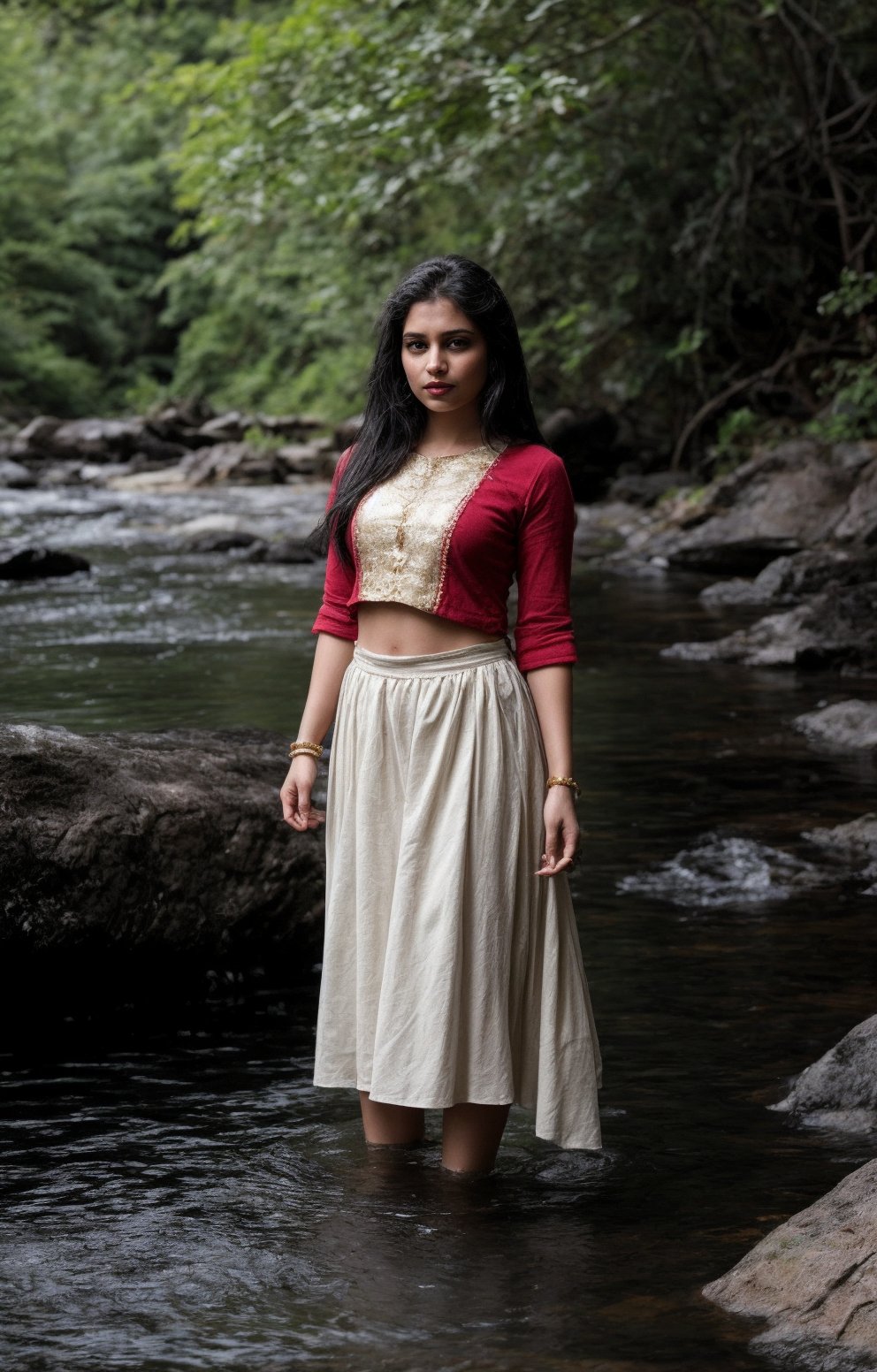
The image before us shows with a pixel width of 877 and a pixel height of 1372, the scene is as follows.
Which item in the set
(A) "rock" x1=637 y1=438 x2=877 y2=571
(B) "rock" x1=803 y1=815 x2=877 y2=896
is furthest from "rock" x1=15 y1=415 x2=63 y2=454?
(B) "rock" x1=803 y1=815 x2=877 y2=896

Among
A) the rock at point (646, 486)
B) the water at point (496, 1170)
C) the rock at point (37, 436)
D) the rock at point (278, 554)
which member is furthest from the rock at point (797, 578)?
the rock at point (37, 436)

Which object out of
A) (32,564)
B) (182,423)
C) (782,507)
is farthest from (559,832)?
(182,423)

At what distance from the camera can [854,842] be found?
19.4ft

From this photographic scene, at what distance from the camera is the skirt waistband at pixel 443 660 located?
A: 3.19 m

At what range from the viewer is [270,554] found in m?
15.7

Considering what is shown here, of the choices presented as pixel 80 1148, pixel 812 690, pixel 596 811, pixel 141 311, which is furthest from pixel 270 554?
pixel 141 311

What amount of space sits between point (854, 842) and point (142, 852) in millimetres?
2717

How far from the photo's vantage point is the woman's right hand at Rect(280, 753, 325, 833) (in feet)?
11.0

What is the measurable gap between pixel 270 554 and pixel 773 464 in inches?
186

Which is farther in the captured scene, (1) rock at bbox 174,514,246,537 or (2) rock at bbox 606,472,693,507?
(2) rock at bbox 606,472,693,507

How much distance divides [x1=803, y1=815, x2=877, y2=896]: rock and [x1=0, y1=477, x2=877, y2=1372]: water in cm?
10

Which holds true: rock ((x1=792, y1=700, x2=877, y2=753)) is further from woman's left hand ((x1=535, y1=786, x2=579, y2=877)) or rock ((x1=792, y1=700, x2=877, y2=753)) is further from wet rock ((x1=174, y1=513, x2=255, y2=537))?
wet rock ((x1=174, y1=513, x2=255, y2=537))

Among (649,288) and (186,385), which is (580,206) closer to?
(649,288)

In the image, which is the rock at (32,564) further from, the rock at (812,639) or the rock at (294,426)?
the rock at (294,426)
